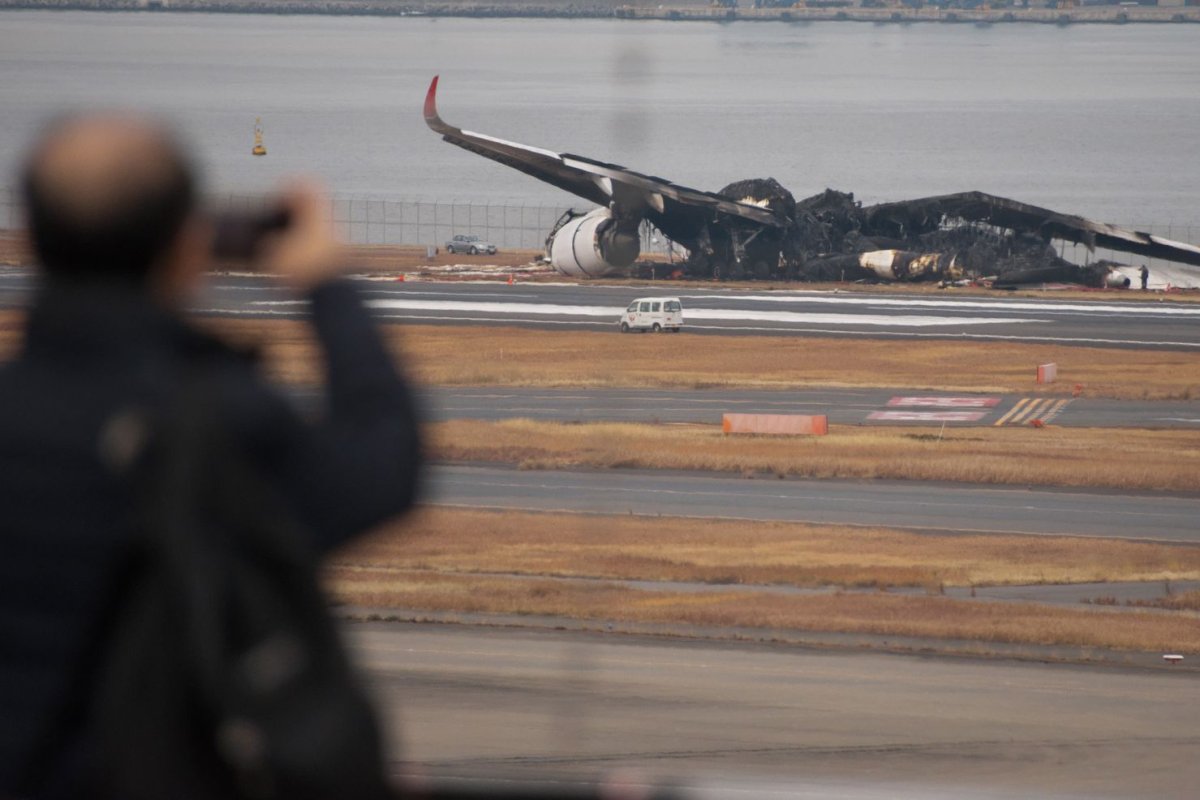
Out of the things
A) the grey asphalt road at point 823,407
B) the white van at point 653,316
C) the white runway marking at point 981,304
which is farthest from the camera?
the white runway marking at point 981,304

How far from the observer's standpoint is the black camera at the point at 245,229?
2568 mm

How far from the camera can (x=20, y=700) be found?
2311mm

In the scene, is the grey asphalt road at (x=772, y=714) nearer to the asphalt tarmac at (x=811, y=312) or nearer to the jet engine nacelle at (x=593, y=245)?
the asphalt tarmac at (x=811, y=312)

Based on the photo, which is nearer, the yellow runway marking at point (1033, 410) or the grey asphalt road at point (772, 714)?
the grey asphalt road at point (772, 714)

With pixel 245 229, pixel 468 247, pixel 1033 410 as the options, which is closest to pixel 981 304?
pixel 1033 410

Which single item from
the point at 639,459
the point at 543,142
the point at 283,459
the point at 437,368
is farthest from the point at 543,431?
the point at 543,142

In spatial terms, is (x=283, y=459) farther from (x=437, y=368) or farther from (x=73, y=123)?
(x=437, y=368)

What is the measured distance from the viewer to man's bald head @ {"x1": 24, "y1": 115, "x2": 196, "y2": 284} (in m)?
2.23

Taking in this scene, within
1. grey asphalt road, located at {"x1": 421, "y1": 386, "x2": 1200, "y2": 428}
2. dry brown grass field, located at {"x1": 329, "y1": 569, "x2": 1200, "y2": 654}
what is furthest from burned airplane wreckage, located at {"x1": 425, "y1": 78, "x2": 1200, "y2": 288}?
dry brown grass field, located at {"x1": 329, "y1": 569, "x2": 1200, "y2": 654}

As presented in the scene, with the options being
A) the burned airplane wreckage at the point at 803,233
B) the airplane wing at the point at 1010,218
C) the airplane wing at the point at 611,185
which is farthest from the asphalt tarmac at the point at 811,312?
the airplane wing at the point at 1010,218

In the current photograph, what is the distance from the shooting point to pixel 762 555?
28.3 meters

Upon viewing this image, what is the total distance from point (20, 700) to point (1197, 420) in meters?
44.5

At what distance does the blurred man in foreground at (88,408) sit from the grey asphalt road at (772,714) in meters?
11.1

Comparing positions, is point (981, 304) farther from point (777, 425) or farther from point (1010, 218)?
point (777, 425)
